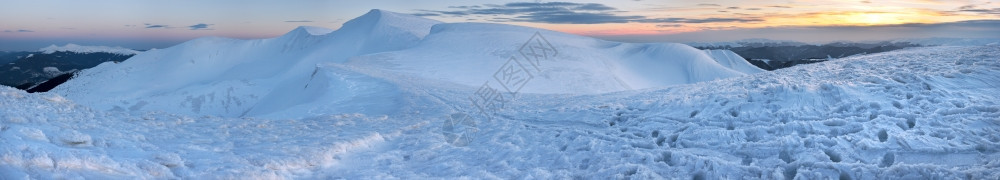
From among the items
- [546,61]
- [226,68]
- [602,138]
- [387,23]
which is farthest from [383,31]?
[602,138]

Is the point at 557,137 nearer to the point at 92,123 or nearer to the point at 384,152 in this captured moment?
the point at 384,152

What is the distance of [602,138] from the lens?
375 inches

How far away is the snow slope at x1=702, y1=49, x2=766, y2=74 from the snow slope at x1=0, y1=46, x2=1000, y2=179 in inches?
1428

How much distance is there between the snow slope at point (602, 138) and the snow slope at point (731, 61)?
3627 cm

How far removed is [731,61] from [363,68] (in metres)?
35.9

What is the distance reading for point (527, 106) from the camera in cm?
1443

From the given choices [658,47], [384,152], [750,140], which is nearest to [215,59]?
[658,47]

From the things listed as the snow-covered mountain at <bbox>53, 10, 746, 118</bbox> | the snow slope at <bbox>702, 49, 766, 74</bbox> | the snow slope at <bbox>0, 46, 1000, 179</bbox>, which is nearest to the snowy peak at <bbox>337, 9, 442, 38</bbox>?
the snow-covered mountain at <bbox>53, 10, 746, 118</bbox>

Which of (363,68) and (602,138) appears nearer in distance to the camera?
(602,138)

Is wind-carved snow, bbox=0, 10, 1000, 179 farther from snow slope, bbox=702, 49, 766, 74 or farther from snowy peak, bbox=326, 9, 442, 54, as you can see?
snow slope, bbox=702, 49, 766, 74

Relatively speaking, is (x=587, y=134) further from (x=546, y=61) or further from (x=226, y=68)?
(x=226, y=68)

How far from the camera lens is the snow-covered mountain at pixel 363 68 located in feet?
77.5

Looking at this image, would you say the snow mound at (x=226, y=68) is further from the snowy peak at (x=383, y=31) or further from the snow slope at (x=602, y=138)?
the snow slope at (x=602, y=138)

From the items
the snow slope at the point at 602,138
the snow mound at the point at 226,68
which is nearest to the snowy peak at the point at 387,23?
the snow mound at the point at 226,68
